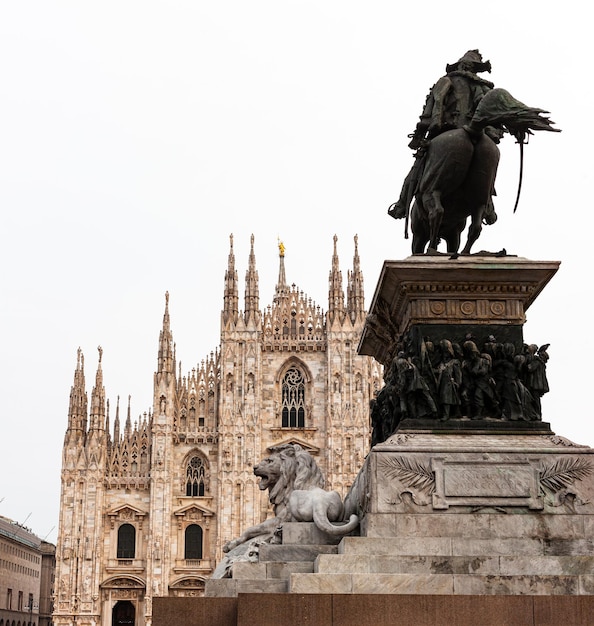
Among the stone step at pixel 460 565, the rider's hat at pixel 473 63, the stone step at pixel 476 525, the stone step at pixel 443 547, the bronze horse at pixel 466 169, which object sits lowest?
the stone step at pixel 460 565

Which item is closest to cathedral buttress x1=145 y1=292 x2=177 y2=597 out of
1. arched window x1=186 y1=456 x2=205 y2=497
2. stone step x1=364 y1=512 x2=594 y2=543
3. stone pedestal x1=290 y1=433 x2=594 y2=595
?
arched window x1=186 y1=456 x2=205 y2=497

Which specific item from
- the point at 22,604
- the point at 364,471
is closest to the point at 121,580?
the point at 22,604

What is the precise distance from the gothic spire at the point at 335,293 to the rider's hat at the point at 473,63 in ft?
140

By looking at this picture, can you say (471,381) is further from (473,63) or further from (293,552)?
(473,63)

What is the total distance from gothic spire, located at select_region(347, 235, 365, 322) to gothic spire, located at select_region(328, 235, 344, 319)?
0.57 meters

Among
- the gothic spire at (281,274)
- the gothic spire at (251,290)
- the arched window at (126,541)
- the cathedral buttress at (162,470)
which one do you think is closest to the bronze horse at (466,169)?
the cathedral buttress at (162,470)

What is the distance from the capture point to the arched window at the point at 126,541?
5025cm

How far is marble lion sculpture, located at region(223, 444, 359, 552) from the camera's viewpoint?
26.8ft

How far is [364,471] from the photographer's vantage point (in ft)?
27.1

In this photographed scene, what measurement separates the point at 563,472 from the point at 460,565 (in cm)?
117

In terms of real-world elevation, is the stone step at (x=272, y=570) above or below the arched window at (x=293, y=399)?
below

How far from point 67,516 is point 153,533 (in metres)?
4.32

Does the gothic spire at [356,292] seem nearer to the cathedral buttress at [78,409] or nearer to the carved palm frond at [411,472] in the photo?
the cathedral buttress at [78,409]

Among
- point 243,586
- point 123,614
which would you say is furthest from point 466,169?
point 123,614
